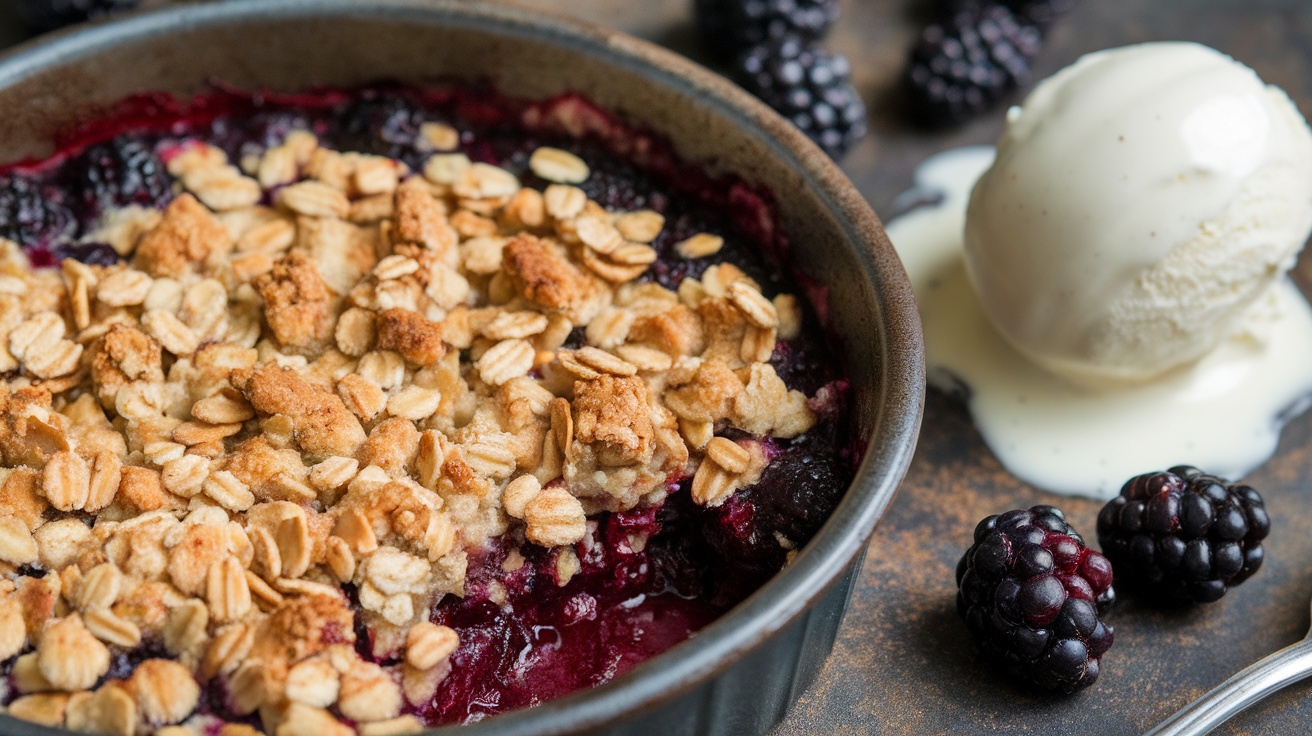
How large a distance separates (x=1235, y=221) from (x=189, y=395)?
1.69 metres

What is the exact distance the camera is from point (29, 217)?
2.01 metres

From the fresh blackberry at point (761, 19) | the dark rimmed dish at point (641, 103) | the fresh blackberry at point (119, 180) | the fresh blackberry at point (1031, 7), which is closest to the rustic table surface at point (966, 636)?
the dark rimmed dish at point (641, 103)

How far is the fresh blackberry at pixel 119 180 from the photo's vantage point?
2.07 m

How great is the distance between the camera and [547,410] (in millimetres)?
1771

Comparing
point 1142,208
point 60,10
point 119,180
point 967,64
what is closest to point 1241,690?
point 1142,208

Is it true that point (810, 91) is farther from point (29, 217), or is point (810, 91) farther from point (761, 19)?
point (29, 217)

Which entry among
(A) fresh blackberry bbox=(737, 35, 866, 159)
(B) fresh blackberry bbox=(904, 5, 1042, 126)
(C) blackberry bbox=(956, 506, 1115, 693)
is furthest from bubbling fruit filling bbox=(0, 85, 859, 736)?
(B) fresh blackberry bbox=(904, 5, 1042, 126)

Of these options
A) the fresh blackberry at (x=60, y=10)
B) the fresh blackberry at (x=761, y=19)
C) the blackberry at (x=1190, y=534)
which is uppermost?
the fresh blackberry at (x=60, y=10)

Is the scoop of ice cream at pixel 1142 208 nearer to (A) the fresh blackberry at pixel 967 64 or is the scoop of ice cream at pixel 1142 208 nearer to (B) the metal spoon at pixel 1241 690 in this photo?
(A) the fresh blackberry at pixel 967 64

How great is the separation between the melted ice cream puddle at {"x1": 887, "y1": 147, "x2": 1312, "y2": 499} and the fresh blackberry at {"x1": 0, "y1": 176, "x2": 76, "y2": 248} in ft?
5.07

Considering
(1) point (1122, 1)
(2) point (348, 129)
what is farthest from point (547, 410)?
(1) point (1122, 1)

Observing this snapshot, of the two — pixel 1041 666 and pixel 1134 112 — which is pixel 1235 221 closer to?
pixel 1134 112

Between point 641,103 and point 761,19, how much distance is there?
645mm

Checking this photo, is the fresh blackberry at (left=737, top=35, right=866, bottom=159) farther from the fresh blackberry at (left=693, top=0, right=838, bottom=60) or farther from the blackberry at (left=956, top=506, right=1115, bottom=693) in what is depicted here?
the blackberry at (left=956, top=506, right=1115, bottom=693)
